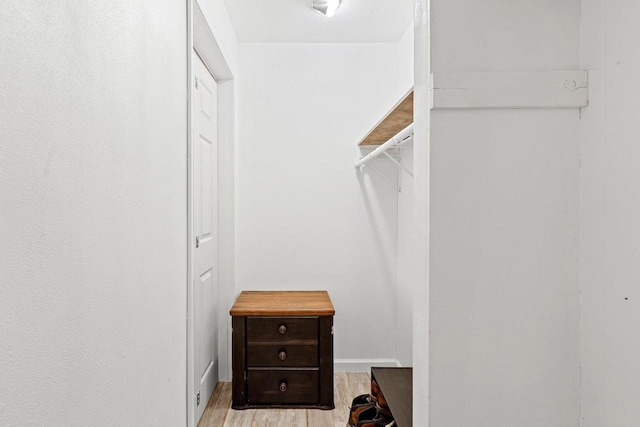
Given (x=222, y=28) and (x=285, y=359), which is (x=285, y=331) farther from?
(x=222, y=28)

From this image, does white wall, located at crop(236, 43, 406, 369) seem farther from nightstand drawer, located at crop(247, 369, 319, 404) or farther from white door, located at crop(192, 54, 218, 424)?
nightstand drawer, located at crop(247, 369, 319, 404)

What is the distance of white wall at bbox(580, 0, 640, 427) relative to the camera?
106 cm

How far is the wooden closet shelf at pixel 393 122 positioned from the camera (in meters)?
2.10

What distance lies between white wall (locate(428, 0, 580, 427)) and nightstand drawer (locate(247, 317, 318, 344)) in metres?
1.73

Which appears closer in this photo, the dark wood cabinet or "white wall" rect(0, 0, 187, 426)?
"white wall" rect(0, 0, 187, 426)

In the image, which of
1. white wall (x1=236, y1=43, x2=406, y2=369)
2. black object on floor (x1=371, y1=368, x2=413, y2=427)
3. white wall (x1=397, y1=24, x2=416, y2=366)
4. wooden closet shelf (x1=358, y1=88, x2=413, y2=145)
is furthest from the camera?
white wall (x1=236, y1=43, x2=406, y2=369)

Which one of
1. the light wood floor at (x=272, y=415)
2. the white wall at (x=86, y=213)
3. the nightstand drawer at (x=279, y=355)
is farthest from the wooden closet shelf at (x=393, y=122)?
the light wood floor at (x=272, y=415)

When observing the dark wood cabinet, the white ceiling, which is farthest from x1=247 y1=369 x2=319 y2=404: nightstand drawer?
the white ceiling

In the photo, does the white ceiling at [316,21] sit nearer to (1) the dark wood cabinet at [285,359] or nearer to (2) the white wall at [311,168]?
(2) the white wall at [311,168]

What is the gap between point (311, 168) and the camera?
3.57 meters

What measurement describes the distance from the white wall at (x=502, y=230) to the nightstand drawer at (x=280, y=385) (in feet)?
5.87

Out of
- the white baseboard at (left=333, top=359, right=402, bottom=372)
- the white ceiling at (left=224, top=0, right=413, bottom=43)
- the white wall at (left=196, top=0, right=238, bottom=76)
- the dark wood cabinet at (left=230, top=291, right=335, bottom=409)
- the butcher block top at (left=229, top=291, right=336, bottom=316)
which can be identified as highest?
the white ceiling at (left=224, top=0, right=413, bottom=43)

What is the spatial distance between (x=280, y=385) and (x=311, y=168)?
1.42 m

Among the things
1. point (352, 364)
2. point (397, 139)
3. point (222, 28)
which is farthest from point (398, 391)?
point (222, 28)
